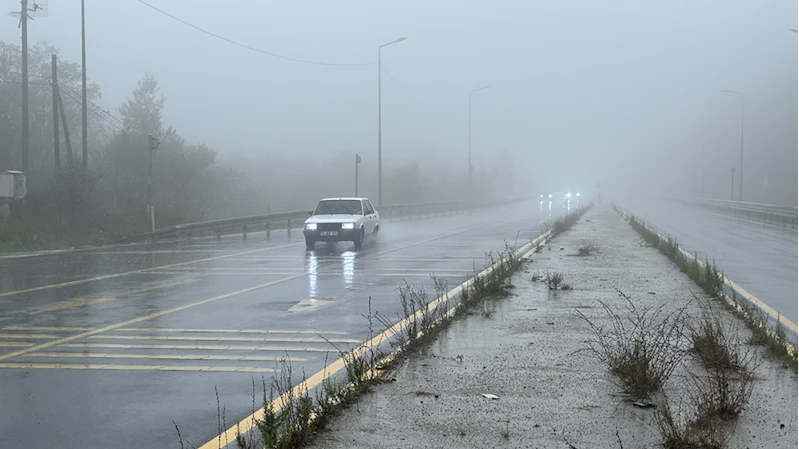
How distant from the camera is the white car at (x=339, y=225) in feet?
82.8

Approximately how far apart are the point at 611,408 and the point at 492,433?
112 centimetres

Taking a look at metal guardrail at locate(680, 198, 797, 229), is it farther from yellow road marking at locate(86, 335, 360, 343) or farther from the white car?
yellow road marking at locate(86, 335, 360, 343)

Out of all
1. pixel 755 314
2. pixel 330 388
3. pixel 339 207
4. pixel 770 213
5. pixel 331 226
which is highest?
pixel 339 207

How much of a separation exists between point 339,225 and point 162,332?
615 inches

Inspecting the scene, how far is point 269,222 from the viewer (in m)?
39.7

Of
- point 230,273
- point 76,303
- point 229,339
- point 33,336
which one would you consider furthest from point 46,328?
point 230,273

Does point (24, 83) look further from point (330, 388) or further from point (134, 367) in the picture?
point (330, 388)

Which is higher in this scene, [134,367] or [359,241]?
[359,241]

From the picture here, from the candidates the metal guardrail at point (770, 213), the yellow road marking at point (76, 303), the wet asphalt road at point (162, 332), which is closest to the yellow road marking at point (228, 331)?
the wet asphalt road at point (162, 332)

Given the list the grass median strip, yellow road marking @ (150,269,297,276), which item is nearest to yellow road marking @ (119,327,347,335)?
the grass median strip

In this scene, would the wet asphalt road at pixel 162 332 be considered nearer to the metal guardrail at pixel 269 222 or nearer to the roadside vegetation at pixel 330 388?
the roadside vegetation at pixel 330 388

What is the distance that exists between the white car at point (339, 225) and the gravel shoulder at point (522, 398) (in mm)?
14870

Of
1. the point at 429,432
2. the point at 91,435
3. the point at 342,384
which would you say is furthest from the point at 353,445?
the point at 91,435

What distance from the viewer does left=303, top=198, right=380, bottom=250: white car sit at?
25.2m
